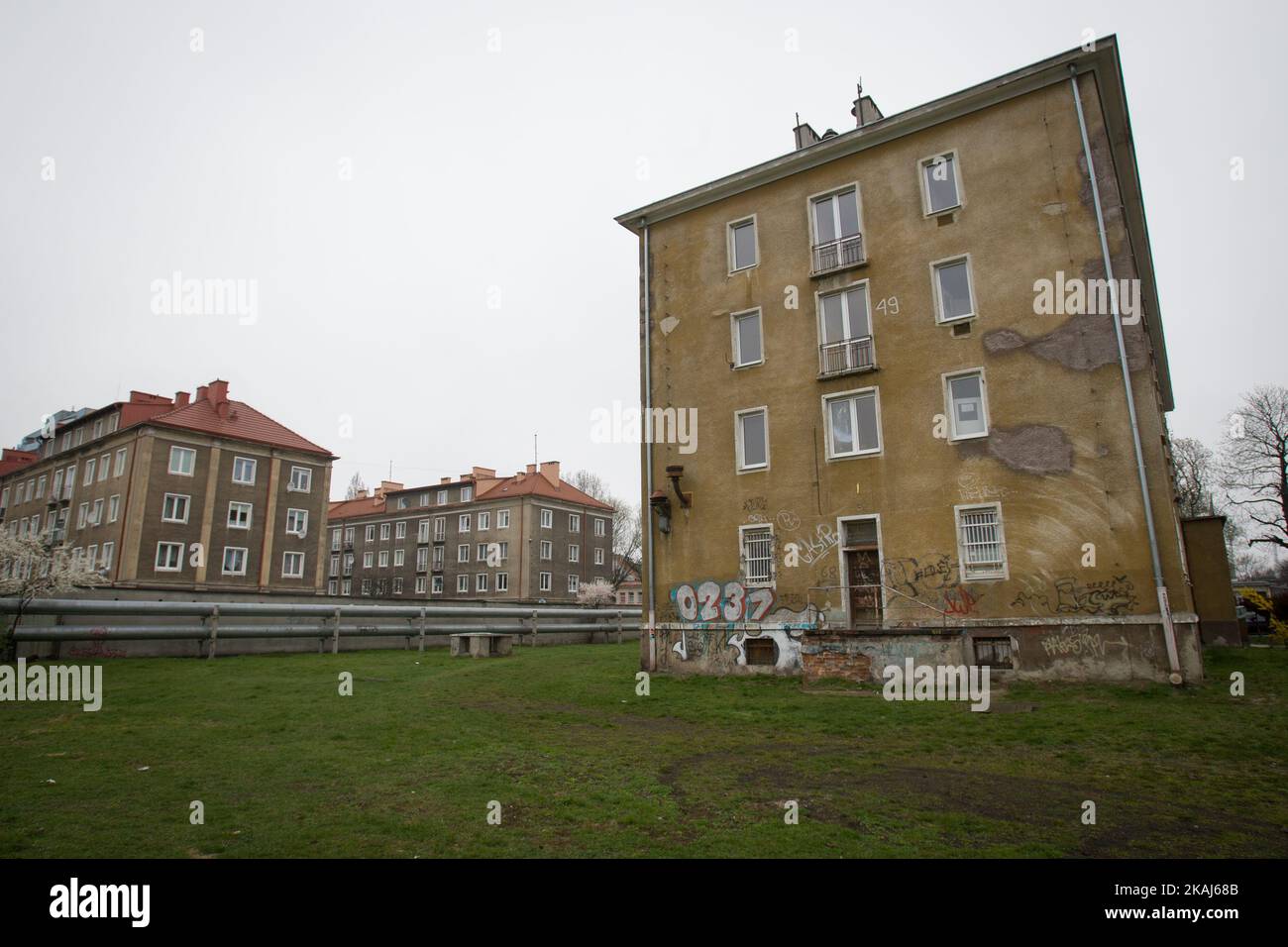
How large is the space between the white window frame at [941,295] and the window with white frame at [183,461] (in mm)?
46488

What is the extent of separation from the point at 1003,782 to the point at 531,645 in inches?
952

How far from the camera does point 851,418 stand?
20734 mm

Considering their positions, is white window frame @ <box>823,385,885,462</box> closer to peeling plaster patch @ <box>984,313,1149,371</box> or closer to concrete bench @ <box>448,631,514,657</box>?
peeling plaster patch @ <box>984,313,1149,371</box>

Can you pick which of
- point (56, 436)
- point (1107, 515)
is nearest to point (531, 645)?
point (1107, 515)

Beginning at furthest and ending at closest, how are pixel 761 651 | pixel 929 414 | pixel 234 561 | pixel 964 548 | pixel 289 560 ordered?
pixel 289 560 < pixel 234 561 < pixel 761 651 < pixel 929 414 < pixel 964 548

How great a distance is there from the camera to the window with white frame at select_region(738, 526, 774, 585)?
69.2ft

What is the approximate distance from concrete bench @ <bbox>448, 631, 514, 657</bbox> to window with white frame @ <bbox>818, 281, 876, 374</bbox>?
13967mm

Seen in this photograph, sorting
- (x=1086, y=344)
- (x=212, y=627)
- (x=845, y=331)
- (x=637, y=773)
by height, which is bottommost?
(x=637, y=773)

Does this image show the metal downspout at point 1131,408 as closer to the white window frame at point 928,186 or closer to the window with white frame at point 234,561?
the white window frame at point 928,186

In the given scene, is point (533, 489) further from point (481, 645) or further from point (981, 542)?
point (981, 542)

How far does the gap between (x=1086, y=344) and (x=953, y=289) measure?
3812 millimetres

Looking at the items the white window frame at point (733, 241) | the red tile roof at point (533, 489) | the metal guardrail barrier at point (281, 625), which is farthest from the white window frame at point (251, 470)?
the white window frame at point (733, 241)

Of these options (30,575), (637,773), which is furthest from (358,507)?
(637,773)
